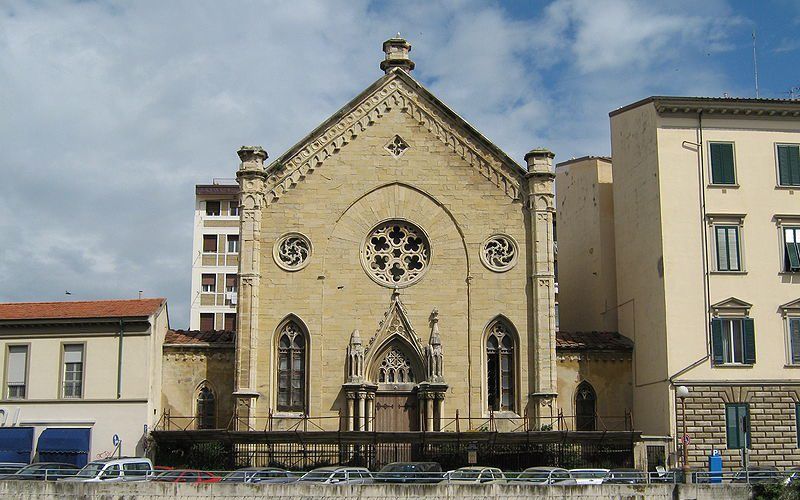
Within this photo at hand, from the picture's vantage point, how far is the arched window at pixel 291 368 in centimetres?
4297

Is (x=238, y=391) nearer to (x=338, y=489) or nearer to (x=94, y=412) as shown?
(x=94, y=412)

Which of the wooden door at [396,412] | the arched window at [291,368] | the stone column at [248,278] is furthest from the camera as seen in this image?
the arched window at [291,368]

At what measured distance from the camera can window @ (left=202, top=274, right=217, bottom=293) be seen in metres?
73.2

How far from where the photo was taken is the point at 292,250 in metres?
44.1

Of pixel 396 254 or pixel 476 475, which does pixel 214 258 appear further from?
pixel 476 475

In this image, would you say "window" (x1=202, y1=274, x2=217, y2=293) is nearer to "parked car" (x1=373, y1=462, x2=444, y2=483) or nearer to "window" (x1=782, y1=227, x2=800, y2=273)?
"parked car" (x1=373, y1=462, x2=444, y2=483)

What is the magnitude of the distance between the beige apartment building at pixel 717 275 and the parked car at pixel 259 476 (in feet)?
54.0

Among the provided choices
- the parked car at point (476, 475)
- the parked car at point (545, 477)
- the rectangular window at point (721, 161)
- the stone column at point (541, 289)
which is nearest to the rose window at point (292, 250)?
the stone column at point (541, 289)

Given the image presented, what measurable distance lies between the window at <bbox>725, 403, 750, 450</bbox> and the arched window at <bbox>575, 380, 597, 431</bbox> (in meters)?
5.39

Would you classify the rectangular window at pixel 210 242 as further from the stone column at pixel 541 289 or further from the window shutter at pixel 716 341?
the window shutter at pixel 716 341

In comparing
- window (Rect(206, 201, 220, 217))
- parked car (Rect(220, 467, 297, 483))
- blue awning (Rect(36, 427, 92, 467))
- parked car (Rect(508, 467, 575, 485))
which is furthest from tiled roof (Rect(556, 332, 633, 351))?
window (Rect(206, 201, 220, 217))

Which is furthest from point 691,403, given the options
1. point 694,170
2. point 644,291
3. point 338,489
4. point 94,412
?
point 94,412

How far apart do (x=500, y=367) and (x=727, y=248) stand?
405 inches

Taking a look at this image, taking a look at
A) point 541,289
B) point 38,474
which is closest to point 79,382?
point 38,474
